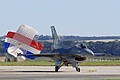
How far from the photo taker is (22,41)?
219ft

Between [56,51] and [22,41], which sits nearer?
[56,51]

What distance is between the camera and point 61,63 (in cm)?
5797

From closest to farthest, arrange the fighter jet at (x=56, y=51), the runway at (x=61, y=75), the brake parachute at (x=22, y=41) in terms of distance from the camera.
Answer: the runway at (x=61, y=75) < the fighter jet at (x=56, y=51) < the brake parachute at (x=22, y=41)

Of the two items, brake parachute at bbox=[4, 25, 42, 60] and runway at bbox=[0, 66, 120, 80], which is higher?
brake parachute at bbox=[4, 25, 42, 60]

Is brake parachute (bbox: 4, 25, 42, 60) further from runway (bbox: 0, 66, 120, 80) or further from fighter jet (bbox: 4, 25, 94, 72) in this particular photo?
runway (bbox: 0, 66, 120, 80)

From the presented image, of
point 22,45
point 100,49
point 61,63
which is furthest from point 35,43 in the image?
point 100,49

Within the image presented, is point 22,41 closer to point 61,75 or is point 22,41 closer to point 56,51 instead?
point 56,51

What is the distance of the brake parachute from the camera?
65438 mm

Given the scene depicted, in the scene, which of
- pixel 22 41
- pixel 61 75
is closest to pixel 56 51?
pixel 22 41

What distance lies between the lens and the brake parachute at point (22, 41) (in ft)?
215

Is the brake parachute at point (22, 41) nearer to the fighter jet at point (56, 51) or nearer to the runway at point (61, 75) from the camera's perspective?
the fighter jet at point (56, 51)

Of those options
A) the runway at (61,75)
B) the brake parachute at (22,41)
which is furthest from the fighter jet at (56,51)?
the runway at (61,75)

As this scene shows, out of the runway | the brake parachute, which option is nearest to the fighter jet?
the brake parachute

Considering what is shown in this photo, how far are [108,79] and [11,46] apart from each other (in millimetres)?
25254
